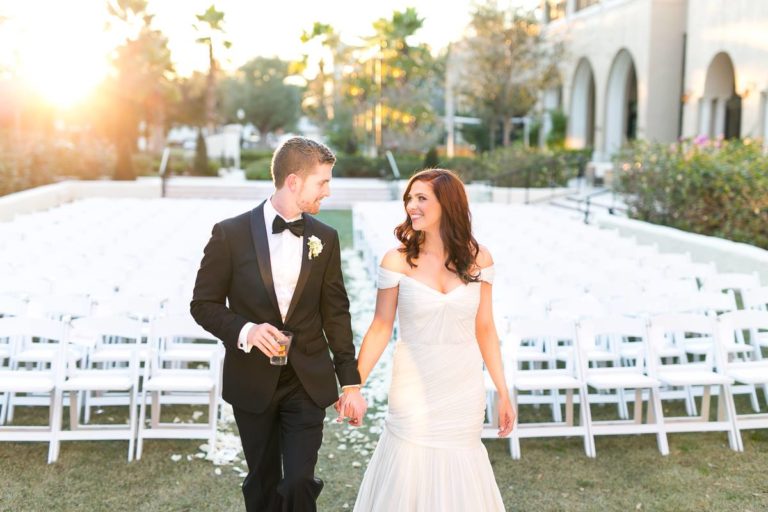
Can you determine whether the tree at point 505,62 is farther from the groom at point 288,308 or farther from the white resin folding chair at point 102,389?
the groom at point 288,308

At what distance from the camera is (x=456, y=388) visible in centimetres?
367

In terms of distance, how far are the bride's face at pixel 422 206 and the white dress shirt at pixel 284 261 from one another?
48cm

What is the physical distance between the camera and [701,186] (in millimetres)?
14305

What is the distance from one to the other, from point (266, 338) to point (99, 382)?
277 cm

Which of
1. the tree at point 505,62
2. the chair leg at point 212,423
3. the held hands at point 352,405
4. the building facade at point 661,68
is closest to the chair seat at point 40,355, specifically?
the chair leg at point 212,423

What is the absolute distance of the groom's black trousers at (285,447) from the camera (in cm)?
351

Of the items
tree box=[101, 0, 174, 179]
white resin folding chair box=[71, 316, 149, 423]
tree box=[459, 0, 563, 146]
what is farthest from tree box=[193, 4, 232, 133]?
white resin folding chair box=[71, 316, 149, 423]

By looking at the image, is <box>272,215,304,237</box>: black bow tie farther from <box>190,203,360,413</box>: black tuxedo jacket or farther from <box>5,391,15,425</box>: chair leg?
<box>5,391,15,425</box>: chair leg

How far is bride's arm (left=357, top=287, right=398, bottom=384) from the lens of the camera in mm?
3701

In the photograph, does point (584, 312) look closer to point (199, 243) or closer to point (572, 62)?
point (199, 243)

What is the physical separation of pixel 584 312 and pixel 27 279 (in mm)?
4867

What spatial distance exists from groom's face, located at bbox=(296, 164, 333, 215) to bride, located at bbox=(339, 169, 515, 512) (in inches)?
14.8

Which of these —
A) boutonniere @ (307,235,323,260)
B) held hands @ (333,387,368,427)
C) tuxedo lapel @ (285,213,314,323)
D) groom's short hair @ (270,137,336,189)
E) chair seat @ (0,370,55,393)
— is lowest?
chair seat @ (0,370,55,393)

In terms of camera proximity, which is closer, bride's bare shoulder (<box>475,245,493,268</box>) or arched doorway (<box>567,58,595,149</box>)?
bride's bare shoulder (<box>475,245,493,268</box>)
